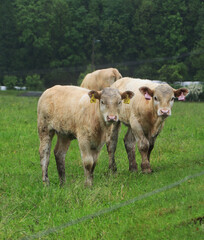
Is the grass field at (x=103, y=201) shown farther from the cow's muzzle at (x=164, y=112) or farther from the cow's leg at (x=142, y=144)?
the cow's muzzle at (x=164, y=112)

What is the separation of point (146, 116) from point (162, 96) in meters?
0.86

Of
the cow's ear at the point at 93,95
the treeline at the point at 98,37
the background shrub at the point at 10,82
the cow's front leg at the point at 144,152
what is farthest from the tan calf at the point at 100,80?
the background shrub at the point at 10,82

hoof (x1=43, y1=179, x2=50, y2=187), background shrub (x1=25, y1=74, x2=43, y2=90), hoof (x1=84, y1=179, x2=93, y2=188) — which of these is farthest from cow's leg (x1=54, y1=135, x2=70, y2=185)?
background shrub (x1=25, y1=74, x2=43, y2=90)

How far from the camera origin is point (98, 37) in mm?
64875

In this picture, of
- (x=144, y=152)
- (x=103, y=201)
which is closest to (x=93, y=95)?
(x=103, y=201)

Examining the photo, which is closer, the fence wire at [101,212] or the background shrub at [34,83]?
the fence wire at [101,212]

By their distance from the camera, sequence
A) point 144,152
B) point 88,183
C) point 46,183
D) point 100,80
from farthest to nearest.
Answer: point 100,80, point 144,152, point 46,183, point 88,183

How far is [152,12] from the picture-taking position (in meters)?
51.3

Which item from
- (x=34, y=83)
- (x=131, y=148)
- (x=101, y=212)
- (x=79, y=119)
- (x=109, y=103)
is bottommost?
(x=34, y=83)

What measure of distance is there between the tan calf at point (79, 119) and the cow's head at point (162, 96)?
1.08 metres

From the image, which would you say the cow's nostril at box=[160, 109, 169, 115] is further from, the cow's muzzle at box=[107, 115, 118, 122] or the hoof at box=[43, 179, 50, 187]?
the hoof at box=[43, 179, 50, 187]

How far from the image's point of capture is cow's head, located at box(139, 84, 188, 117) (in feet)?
→ 30.4

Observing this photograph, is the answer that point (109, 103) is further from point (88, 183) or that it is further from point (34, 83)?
point (34, 83)

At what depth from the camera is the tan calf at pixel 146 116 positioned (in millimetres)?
9523
